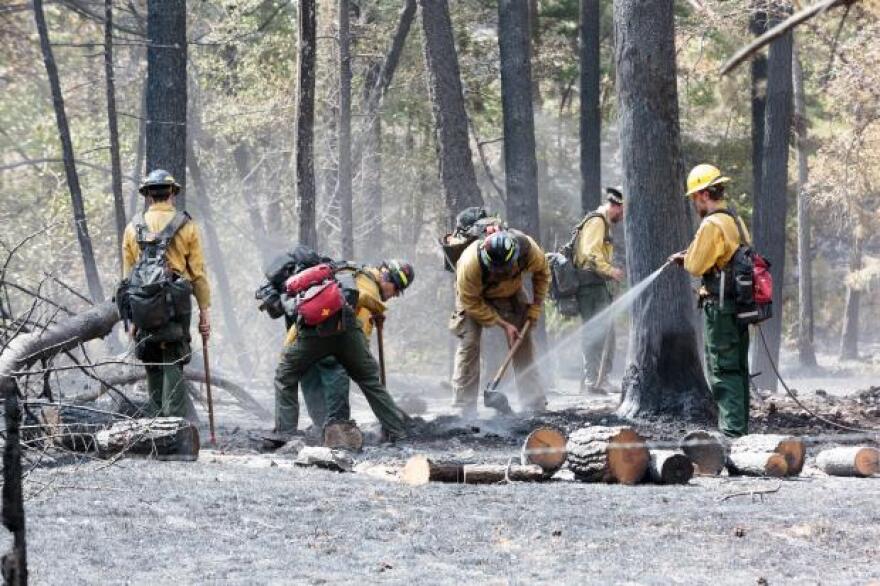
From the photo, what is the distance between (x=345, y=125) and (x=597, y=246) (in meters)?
8.42

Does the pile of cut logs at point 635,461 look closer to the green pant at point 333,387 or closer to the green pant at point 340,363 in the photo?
the green pant at point 340,363

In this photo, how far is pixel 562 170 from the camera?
37.4 m

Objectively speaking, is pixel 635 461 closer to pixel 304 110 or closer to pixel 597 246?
pixel 597 246

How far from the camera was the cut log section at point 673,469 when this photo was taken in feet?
30.1

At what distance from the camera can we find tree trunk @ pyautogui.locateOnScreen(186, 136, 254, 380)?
31469mm

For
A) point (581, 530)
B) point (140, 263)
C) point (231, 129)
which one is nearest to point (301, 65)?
point (140, 263)

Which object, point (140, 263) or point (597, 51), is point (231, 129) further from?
point (140, 263)

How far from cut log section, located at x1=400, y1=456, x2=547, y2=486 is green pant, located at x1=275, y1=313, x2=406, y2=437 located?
7.16 ft

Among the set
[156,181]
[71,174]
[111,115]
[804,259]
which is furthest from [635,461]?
[804,259]

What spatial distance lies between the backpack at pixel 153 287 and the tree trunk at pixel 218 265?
19532 millimetres

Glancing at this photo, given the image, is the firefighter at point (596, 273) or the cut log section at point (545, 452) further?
the firefighter at point (596, 273)

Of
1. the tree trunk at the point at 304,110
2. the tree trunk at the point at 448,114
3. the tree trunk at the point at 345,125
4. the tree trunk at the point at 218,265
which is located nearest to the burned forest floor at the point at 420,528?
the tree trunk at the point at 304,110

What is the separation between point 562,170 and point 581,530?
30.3m

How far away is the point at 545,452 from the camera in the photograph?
373 inches
